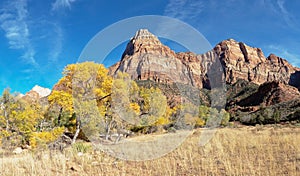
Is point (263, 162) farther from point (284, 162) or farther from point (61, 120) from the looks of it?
point (61, 120)

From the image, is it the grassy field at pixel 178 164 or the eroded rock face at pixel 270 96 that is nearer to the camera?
the grassy field at pixel 178 164

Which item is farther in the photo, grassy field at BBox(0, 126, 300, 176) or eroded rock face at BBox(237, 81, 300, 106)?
eroded rock face at BBox(237, 81, 300, 106)

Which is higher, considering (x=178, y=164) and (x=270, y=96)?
(x=270, y=96)

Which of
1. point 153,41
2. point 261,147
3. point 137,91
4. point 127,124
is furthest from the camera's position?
point 127,124

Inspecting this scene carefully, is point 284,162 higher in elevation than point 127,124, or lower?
lower

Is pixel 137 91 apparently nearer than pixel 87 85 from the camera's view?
No

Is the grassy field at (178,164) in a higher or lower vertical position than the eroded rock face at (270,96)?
lower

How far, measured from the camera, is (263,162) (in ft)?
28.7

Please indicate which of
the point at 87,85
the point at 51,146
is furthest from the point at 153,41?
the point at 51,146

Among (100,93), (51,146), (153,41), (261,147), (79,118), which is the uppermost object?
(153,41)

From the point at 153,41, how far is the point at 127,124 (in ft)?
20.8

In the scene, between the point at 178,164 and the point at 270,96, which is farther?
the point at 270,96

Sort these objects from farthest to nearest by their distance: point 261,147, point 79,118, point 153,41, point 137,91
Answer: point 153,41 → point 137,91 → point 79,118 → point 261,147

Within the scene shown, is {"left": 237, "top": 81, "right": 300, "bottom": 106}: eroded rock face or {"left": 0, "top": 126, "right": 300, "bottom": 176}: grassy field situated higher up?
{"left": 237, "top": 81, "right": 300, "bottom": 106}: eroded rock face
